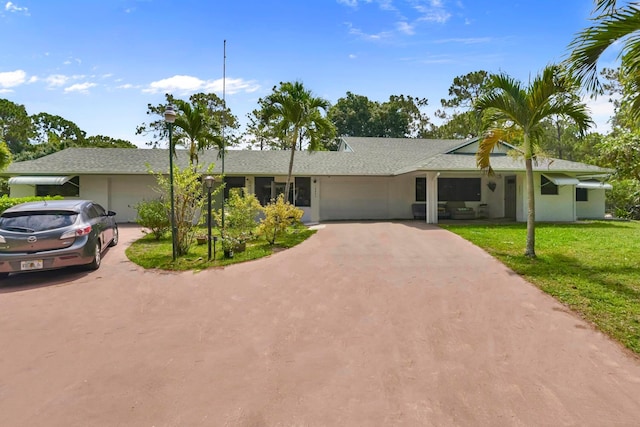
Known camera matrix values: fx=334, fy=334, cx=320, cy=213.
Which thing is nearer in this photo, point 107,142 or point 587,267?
point 587,267

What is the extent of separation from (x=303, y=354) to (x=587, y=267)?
22.8ft

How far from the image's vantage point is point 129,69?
1190 centimetres

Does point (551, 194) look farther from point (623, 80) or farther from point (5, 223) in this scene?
point (5, 223)

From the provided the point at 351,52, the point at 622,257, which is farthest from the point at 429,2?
the point at 622,257

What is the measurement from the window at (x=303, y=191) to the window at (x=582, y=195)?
14906mm

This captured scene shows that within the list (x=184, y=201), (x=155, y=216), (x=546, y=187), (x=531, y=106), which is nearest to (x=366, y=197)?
(x=546, y=187)

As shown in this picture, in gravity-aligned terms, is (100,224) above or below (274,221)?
above

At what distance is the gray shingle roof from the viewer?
1545 cm

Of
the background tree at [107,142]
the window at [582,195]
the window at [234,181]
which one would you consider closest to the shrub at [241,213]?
the window at [234,181]

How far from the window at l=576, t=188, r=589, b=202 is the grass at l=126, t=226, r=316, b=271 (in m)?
16.3

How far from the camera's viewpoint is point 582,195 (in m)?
18.6

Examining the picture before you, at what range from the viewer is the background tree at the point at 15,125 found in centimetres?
3962

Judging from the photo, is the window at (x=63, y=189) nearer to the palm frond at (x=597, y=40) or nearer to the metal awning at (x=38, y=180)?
the metal awning at (x=38, y=180)

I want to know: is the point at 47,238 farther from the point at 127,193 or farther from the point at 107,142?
the point at 107,142
